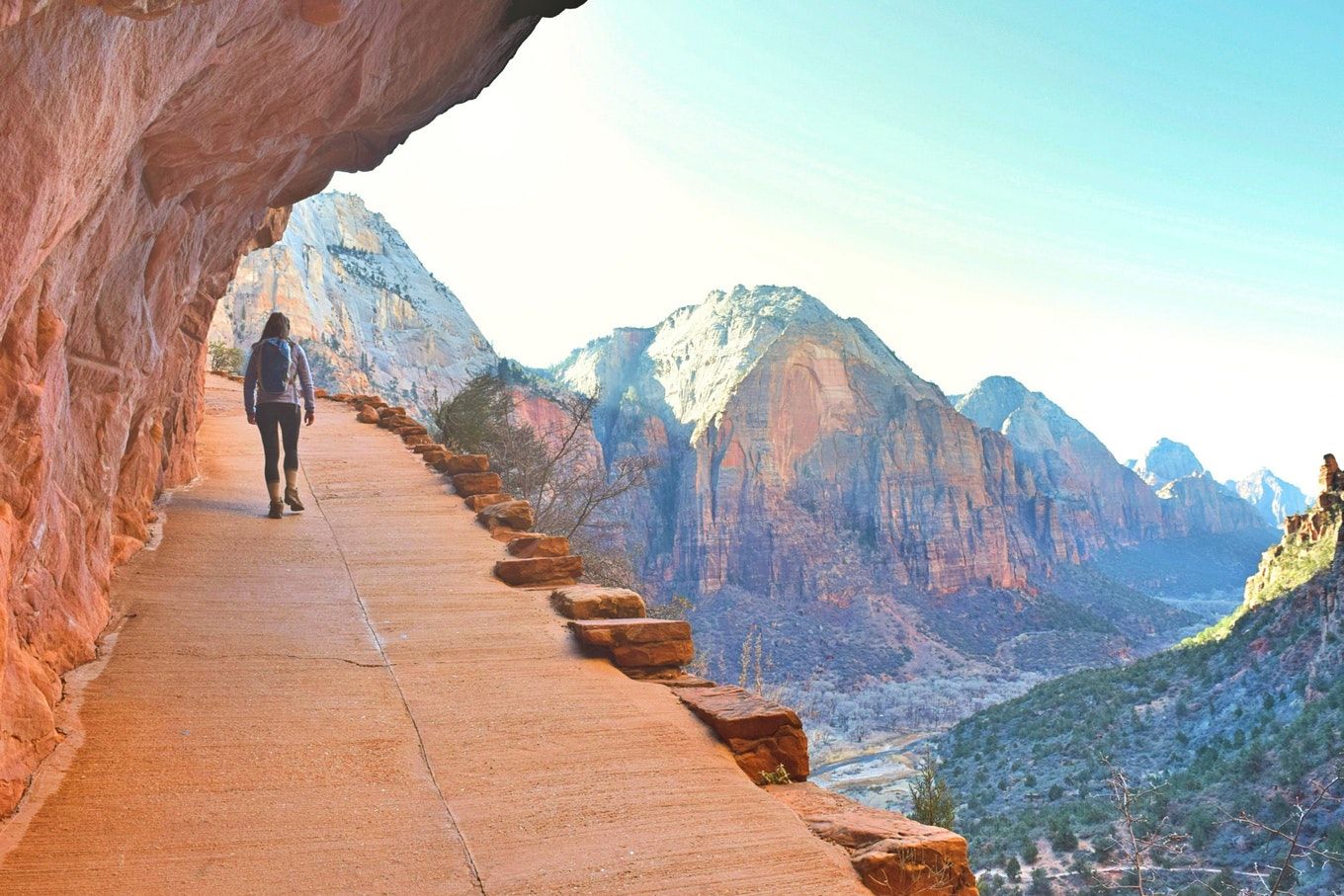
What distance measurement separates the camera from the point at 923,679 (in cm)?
6072

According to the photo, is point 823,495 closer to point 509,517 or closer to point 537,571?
point 509,517

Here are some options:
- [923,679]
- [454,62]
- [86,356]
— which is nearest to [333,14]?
[86,356]

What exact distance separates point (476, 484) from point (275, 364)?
7.95 feet

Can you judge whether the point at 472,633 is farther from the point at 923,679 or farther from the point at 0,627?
the point at 923,679

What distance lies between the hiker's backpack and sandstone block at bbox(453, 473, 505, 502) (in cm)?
216

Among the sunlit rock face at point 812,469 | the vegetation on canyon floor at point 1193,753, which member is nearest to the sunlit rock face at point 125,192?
the vegetation on canyon floor at point 1193,753

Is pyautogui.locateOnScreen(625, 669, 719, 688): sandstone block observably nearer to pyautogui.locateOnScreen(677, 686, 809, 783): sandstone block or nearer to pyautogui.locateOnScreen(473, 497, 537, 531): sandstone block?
pyautogui.locateOnScreen(677, 686, 809, 783): sandstone block

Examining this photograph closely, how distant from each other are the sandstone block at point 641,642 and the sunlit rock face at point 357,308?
39.3m

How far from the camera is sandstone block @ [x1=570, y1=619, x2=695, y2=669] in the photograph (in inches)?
199

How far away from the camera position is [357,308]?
61.8 metres

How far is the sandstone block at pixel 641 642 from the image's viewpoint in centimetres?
507

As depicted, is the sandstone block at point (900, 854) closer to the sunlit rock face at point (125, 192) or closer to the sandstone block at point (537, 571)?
the sunlit rock face at point (125, 192)

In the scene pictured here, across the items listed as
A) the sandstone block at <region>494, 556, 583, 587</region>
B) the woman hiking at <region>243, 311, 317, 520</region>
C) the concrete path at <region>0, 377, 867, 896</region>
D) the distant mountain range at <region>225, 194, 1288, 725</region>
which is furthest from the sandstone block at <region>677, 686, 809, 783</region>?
the distant mountain range at <region>225, 194, 1288, 725</region>

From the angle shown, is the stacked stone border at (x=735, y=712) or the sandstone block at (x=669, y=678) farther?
the sandstone block at (x=669, y=678)
